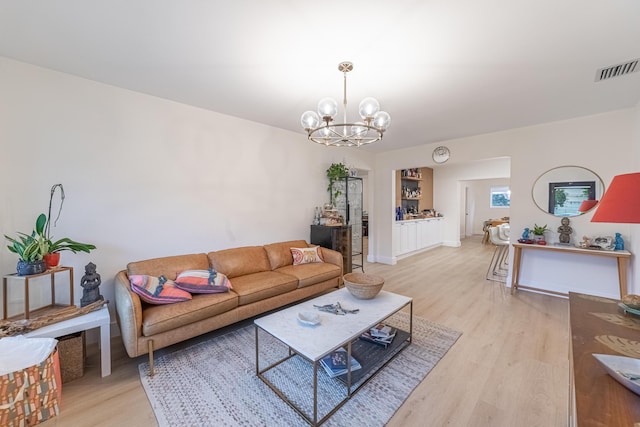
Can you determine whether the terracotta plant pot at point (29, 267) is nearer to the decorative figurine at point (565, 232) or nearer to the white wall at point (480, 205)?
the decorative figurine at point (565, 232)

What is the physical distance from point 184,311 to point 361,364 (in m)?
1.53

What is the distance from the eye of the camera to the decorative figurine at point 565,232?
3.58m

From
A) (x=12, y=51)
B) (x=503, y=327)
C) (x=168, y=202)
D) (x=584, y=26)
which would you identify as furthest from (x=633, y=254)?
(x=12, y=51)

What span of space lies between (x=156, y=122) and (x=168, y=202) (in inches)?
35.3

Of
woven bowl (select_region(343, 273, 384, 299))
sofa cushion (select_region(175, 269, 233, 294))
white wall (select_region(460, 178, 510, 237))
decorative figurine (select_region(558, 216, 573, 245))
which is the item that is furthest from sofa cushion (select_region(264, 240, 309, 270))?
white wall (select_region(460, 178, 510, 237))

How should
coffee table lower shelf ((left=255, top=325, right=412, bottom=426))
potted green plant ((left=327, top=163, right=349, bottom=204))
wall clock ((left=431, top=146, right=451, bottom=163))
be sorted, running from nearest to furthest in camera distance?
coffee table lower shelf ((left=255, top=325, right=412, bottom=426))
potted green plant ((left=327, top=163, right=349, bottom=204))
wall clock ((left=431, top=146, right=451, bottom=163))

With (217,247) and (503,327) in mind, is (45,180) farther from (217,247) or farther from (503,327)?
(503,327)

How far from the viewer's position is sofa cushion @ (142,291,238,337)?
2.01 m

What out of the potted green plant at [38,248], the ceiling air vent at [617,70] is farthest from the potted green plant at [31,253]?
the ceiling air vent at [617,70]

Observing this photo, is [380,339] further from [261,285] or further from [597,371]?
[597,371]

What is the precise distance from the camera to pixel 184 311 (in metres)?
2.16

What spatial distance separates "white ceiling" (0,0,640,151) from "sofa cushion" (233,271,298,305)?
Answer: 2.05 metres

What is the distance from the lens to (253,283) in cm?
281

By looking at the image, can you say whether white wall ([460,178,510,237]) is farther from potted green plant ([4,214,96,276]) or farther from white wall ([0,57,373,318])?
potted green plant ([4,214,96,276])
